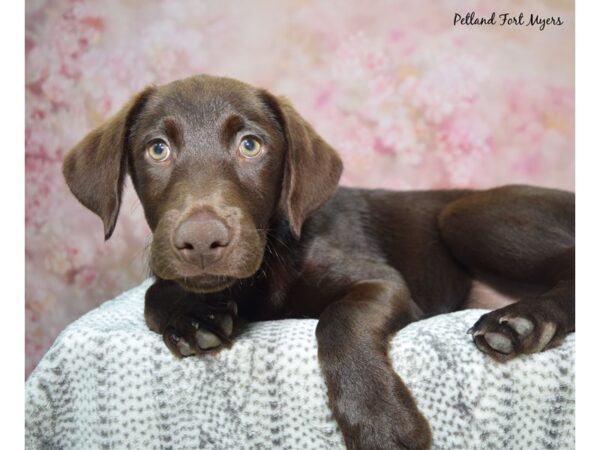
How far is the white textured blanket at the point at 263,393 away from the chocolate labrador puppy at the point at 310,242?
0.06m

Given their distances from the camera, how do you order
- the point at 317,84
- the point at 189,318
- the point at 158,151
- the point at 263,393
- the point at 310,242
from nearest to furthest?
the point at 263,393
the point at 189,318
the point at 158,151
the point at 310,242
the point at 317,84

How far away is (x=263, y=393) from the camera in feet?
6.59

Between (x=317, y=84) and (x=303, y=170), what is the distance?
75 cm

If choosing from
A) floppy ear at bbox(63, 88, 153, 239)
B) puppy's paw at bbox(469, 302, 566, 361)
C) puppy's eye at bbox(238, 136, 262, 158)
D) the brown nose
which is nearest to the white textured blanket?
puppy's paw at bbox(469, 302, 566, 361)

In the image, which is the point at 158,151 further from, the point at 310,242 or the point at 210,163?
the point at 310,242

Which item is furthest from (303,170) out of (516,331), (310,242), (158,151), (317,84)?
(516,331)

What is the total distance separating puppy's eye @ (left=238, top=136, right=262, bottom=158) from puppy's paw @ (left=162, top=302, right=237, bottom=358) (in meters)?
0.56

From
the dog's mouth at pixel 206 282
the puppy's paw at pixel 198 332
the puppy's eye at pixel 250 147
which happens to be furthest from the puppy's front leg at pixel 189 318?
the puppy's eye at pixel 250 147

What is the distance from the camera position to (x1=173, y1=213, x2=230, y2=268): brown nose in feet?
6.25

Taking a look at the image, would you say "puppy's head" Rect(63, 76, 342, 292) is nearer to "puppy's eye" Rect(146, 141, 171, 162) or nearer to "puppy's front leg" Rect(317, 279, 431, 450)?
"puppy's eye" Rect(146, 141, 171, 162)

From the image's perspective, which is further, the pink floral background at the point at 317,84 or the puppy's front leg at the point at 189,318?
the pink floral background at the point at 317,84

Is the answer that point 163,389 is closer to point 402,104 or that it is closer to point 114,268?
point 114,268

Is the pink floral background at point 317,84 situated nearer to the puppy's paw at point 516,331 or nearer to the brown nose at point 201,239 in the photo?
the puppy's paw at point 516,331

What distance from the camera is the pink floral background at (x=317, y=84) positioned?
8.33ft
